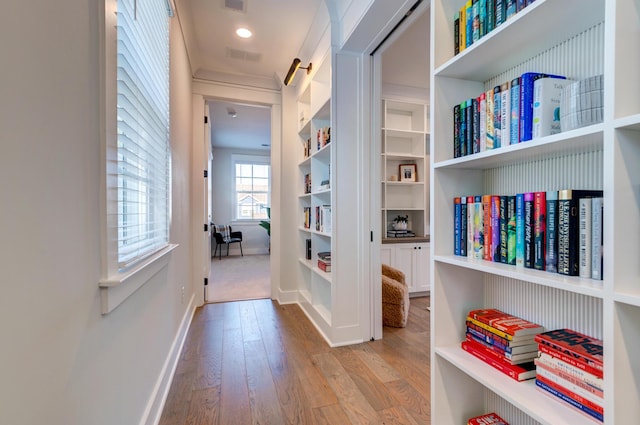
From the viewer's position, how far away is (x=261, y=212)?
26.5 ft

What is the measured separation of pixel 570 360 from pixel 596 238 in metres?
0.36

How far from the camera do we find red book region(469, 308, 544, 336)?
40.0 inches

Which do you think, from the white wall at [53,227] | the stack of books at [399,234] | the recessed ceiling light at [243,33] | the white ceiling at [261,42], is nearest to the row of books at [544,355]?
the white wall at [53,227]

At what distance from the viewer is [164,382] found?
1750 mm

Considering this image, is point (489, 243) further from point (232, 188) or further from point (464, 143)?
point (232, 188)

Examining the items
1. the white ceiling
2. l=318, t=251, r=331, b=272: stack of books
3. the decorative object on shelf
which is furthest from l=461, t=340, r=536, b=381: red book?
the decorative object on shelf

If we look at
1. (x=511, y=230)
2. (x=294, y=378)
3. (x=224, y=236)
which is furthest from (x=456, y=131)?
(x=224, y=236)

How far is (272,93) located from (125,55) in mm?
2594

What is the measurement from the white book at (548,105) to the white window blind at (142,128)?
4.59 ft

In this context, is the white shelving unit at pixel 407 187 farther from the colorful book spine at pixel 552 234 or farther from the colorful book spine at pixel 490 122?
the colorful book spine at pixel 552 234

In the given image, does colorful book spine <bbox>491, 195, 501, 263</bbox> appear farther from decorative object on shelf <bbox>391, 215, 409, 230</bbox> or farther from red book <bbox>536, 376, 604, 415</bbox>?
decorative object on shelf <bbox>391, 215, 409, 230</bbox>

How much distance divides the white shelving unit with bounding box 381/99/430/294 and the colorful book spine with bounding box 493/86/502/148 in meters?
2.63

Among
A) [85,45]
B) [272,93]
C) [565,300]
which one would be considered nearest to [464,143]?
[565,300]

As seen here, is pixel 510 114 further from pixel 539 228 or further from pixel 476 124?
pixel 539 228
